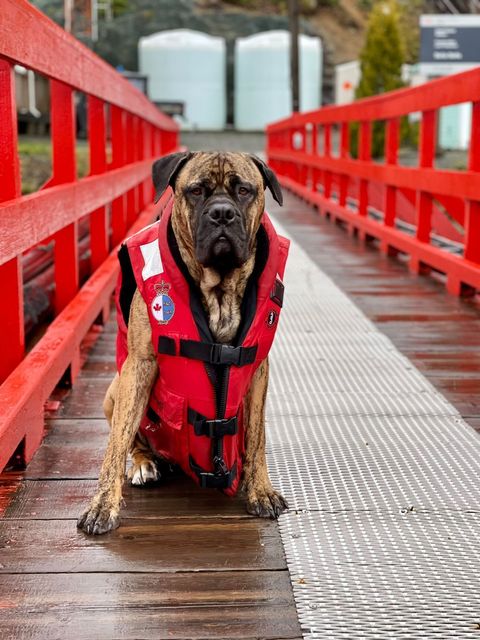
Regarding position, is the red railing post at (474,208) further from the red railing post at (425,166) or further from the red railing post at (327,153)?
the red railing post at (327,153)

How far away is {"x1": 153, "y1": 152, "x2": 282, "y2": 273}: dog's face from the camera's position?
262cm

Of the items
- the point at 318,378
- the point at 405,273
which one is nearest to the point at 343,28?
the point at 405,273

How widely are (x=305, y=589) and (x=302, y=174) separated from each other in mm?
13839

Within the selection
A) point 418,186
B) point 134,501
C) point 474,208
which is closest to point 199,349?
point 134,501

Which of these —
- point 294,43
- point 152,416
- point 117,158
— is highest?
point 294,43

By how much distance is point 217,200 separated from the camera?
2.66 m

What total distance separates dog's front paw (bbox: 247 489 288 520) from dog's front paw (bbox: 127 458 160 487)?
338 mm

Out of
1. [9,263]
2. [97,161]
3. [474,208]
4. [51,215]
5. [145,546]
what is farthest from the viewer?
[474,208]

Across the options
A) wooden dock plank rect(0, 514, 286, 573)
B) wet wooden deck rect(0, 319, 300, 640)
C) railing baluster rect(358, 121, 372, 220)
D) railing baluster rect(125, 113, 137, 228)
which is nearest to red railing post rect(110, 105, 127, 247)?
railing baluster rect(125, 113, 137, 228)

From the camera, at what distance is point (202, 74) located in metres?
35.7

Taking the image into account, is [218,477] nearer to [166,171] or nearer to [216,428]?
[216,428]

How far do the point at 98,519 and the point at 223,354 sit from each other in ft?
1.86

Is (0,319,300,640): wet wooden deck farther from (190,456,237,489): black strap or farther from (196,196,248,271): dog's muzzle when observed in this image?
(196,196,248,271): dog's muzzle

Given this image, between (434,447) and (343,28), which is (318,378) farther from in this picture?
(343,28)
